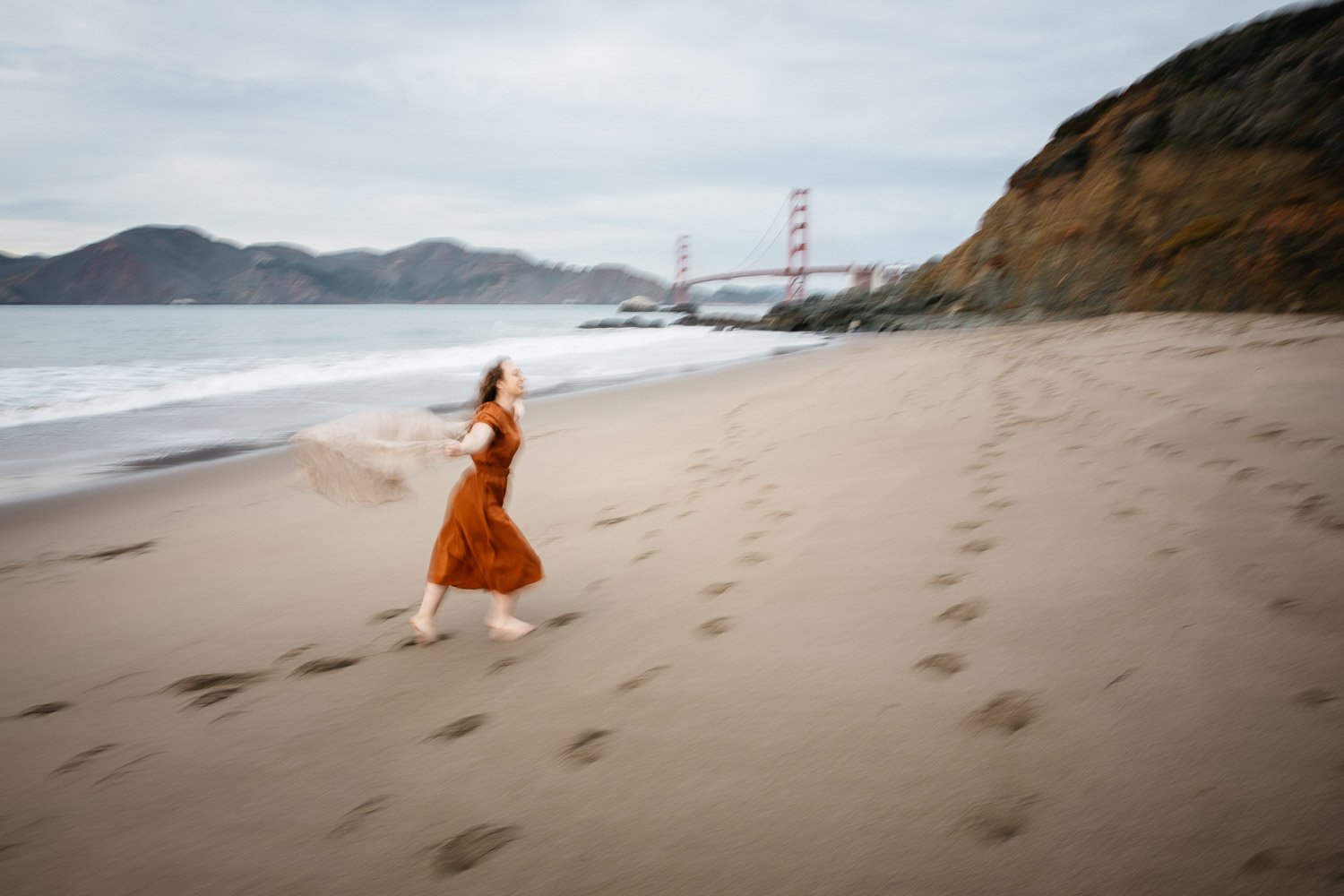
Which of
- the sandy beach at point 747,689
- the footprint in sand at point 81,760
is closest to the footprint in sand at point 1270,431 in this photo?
the sandy beach at point 747,689

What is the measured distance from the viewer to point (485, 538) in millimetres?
2777

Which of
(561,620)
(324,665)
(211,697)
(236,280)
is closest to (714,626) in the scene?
(561,620)

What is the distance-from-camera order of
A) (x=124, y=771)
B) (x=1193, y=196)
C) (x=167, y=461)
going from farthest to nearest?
(x=1193, y=196) < (x=167, y=461) < (x=124, y=771)

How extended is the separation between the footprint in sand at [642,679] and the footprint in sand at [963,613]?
3.03 ft

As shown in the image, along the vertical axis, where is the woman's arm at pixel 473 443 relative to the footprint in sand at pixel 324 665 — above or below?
above

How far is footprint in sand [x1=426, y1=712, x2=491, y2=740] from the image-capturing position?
2.12 m

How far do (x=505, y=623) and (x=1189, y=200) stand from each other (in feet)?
58.3

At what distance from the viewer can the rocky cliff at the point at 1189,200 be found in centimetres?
1195

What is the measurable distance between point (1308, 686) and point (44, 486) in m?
7.60

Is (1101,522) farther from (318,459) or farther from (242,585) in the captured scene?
(242,585)

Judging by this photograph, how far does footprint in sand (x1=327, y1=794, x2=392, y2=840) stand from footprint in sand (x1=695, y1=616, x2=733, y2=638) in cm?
111

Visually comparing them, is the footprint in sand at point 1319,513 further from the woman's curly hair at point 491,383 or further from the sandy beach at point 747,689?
the woman's curly hair at point 491,383

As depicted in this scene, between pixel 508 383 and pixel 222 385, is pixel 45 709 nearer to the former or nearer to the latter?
pixel 508 383

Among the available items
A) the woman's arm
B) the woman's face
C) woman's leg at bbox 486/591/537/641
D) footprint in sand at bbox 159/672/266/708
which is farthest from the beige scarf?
footprint in sand at bbox 159/672/266/708
